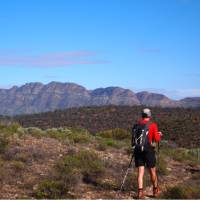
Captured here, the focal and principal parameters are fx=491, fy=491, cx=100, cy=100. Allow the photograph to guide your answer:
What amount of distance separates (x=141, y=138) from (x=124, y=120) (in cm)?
3888

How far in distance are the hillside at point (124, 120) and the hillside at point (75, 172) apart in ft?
47.6

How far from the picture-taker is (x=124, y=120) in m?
50.4

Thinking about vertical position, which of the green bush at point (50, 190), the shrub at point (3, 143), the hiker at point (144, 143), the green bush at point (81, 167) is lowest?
the green bush at point (50, 190)

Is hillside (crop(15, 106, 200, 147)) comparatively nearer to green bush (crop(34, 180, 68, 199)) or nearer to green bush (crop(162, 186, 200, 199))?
green bush (crop(162, 186, 200, 199))

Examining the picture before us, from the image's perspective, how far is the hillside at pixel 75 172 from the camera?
11.9 m

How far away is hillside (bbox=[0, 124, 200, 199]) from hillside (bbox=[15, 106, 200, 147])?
14518 millimetres

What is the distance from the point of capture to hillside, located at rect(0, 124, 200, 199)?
11.9 meters

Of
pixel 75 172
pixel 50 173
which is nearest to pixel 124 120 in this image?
pixel 50 173

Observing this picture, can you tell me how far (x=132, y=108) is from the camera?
5953 centimetres

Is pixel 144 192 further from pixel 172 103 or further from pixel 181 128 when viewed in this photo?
pixel 172 103

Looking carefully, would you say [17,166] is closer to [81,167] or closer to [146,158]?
[81,167]

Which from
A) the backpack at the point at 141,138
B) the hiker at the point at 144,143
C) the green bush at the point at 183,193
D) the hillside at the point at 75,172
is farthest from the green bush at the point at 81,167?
the green bush at the point at 183,193

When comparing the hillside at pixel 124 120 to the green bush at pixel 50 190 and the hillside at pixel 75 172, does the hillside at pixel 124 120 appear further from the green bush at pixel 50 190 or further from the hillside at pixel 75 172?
the green bush at pixel 50 190

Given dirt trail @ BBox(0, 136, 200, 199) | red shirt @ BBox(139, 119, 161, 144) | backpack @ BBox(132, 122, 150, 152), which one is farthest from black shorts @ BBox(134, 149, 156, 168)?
dirt trail @ BBox(0, 136, 200, 199)
